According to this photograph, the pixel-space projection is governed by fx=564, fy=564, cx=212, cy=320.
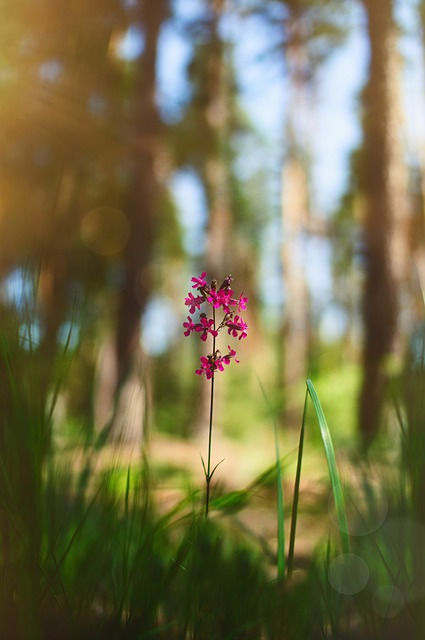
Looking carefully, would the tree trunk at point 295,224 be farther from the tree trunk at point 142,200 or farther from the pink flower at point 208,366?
the pink flower at point 208,366

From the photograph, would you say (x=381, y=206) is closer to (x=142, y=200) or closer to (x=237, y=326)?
(x=142, y=200)

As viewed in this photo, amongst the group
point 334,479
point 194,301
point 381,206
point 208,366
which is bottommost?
point 334,479

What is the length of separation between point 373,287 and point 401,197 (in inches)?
42.7

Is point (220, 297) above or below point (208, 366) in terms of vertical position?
above

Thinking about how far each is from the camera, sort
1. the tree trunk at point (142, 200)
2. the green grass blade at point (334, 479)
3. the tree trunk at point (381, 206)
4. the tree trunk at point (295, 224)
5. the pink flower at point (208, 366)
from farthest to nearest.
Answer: the tree trunk at point (295, 224)
the tree trunk at point (142, 200)
the tree trunk at point (381, 206)
the pink flower at point (208, 366)
the green grass blade at point (334, 479)

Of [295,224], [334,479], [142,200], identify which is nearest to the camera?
[334,479]

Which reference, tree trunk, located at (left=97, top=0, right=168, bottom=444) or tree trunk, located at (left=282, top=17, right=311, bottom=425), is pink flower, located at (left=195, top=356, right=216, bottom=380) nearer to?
tree trunk, located at (left=97, top=0, right=168, bottom=444)

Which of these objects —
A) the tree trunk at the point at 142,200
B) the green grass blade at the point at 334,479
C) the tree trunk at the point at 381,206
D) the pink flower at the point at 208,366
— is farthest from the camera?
the tree trunk at the point at 142,200

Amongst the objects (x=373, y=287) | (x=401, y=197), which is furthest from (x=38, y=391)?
(x=401, y=197)

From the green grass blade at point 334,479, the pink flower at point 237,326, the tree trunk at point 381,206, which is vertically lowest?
the green grass blade at point 334,479

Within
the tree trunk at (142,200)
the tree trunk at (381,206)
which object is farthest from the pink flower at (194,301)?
the tree trunk at (142,200)

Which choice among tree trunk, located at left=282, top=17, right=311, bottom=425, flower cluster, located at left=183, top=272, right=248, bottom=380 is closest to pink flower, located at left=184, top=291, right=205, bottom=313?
flower cluster, located at left=183, top=272, right=248, bottom=380

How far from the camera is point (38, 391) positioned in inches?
34.9

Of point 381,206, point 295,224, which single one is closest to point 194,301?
point 381,206
